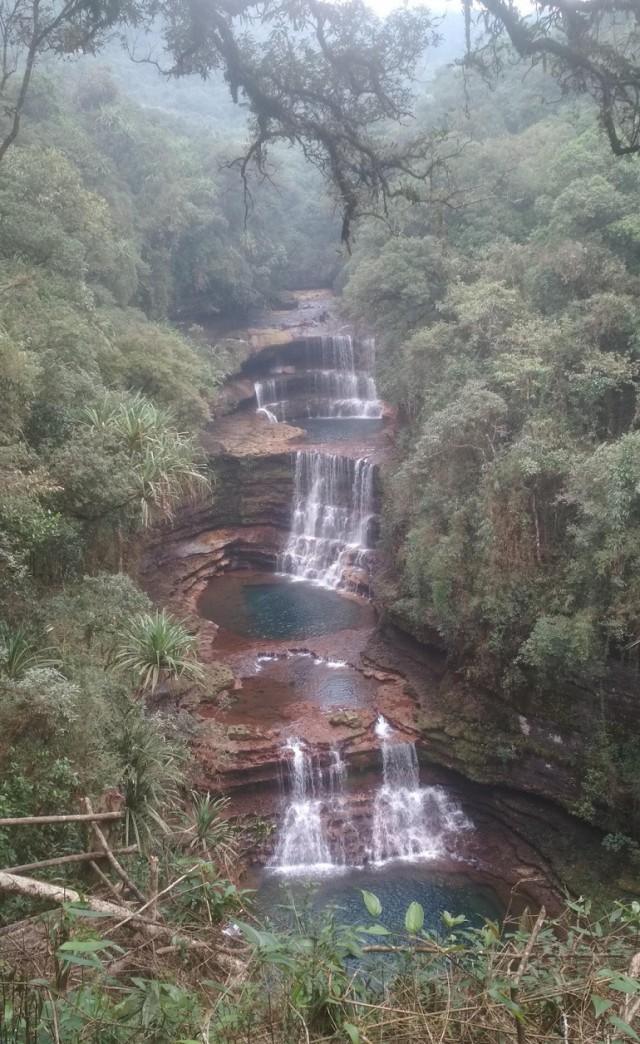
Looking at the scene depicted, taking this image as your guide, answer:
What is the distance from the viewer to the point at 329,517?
20.5 metres

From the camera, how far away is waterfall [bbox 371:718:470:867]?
1166 cm

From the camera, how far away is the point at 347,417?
81.9 ft

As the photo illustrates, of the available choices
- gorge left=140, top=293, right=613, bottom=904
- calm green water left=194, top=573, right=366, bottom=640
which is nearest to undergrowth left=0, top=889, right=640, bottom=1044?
gorge left=140, top=293, right=613, bottom=904

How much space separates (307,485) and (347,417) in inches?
196

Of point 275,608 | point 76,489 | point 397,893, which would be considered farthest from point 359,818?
point 76,489

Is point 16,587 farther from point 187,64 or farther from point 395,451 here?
point 395,451

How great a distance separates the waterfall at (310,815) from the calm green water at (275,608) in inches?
177

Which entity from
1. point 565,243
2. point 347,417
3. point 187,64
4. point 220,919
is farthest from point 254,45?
point 347,417

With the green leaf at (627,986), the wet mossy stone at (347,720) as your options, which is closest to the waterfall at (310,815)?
the wet mossy stone at (347,720)

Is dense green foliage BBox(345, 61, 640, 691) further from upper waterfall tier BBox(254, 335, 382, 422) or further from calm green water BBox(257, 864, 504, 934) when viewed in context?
upper waterfall tier BBox(254, 335, 382, 422)

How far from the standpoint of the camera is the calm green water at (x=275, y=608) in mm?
16797

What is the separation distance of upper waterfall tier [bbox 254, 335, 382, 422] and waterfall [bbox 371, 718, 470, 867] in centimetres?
1454

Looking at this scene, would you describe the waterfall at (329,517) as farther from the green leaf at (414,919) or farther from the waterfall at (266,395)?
the green leaf at (414,919)

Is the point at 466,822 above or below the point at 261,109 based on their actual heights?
below
